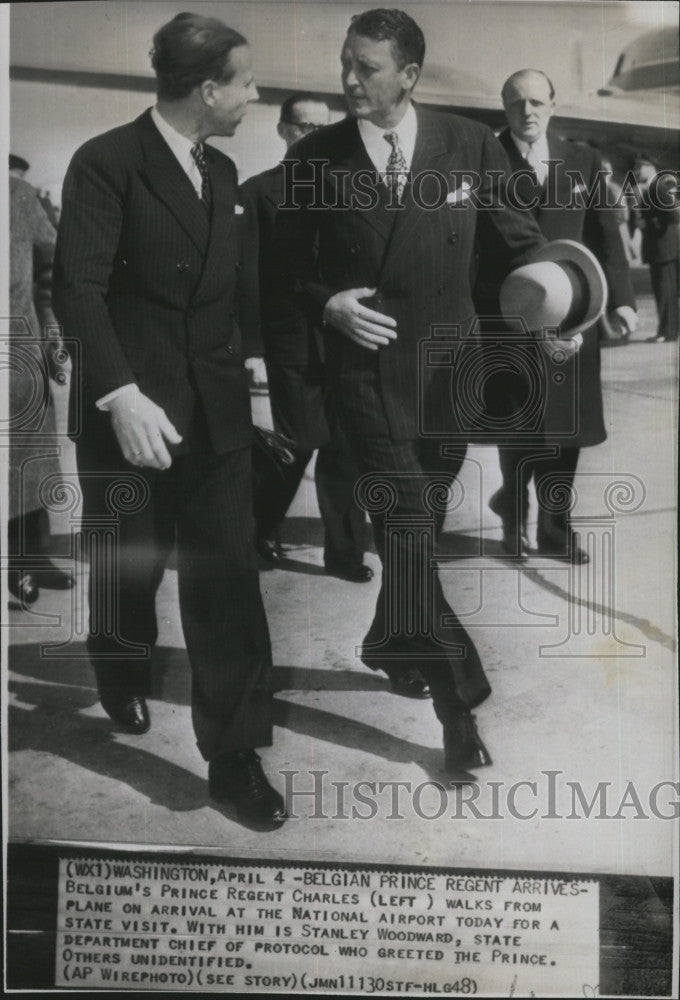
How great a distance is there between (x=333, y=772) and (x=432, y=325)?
1057 mm

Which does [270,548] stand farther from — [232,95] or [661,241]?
[661,241]

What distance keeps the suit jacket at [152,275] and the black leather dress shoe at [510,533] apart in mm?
628

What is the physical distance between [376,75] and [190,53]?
1.40 ft

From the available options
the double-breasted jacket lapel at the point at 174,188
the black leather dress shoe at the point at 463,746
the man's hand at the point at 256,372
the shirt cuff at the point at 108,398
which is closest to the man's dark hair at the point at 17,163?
the double-breasted jacket lapel at the point at 174,188

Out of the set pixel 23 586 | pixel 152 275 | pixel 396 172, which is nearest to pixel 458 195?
pixel 396 172

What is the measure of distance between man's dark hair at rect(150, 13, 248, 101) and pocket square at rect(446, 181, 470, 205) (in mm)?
564

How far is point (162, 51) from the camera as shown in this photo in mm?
2312

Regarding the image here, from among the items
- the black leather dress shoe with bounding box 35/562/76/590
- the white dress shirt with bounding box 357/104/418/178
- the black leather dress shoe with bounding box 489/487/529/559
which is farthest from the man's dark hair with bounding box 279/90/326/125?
the black leather dress shoe with bounding box 35/562/76/590

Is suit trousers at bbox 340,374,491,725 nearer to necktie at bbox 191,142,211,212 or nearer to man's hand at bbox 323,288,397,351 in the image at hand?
man's hand at bbox 323,288,397,351

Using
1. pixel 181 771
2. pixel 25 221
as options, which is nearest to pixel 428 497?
pixel 181 771

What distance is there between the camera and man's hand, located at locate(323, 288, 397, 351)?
229cm

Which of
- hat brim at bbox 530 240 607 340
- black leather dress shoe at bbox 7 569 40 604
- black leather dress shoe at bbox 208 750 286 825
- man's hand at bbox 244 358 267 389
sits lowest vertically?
black leather dress shoe at bbox 208 750 286 825

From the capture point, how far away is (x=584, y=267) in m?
2.30

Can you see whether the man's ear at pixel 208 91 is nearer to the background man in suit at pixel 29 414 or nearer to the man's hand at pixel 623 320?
the background man in suit at pixel 29 414
